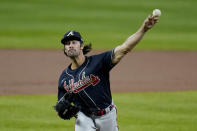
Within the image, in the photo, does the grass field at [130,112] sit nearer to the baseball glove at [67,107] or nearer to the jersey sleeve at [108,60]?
the baseball glove at [67,107]

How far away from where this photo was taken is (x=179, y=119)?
10.7m

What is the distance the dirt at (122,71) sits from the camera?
14.2 metres

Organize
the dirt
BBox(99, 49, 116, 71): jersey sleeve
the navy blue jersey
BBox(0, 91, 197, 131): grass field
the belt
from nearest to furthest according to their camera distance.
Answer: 1. BBox(99, 49, 116, 71): jersey sleeve
2. the navy blue jersey
3. the belt
4. BBox(0, 91, 197, 131): grass field
5. the dirt

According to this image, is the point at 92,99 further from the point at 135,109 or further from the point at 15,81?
the point at 15,81

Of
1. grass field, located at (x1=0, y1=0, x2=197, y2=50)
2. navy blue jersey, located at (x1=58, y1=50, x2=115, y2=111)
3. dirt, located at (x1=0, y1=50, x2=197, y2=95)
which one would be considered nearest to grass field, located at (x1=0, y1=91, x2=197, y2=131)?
dirt, located at (x1=0, y1=50, x2=197, y2=95)

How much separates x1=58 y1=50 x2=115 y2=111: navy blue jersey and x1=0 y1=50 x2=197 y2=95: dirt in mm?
6813

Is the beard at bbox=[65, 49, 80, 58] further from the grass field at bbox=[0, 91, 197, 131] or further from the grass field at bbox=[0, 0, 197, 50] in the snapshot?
the grass field at bbox=[0, 0, 197, 50]

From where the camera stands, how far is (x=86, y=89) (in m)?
6.67

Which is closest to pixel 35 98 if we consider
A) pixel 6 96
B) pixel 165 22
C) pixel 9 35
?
pixel 6 96

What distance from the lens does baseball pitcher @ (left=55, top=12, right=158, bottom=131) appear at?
21.8ft

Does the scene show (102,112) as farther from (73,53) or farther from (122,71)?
(122,71)

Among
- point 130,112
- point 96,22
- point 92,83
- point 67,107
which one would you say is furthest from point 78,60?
point 96,22

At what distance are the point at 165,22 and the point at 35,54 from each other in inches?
380

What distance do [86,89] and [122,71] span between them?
9.70 m
